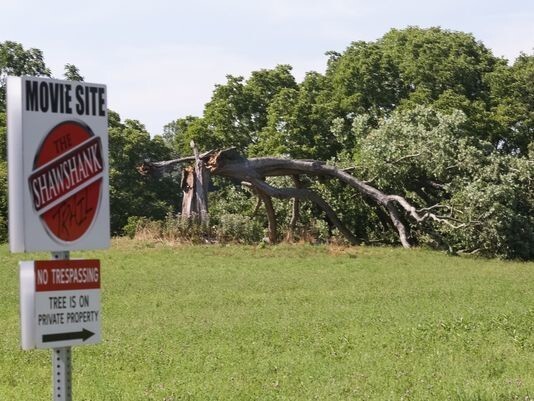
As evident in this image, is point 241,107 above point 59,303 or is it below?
above

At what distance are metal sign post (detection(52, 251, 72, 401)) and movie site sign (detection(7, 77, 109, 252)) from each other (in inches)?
3.7

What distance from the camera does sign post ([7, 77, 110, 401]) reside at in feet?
17.2

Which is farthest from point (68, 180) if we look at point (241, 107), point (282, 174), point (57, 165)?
point (241, 107)

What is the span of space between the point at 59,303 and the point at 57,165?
911 millimetres

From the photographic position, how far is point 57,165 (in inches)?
214

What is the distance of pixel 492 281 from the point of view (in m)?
20.8

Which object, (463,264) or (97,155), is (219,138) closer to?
(463,264)

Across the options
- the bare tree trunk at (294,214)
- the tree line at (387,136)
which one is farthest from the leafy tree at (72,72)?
the bare tree trunk at (294,214)

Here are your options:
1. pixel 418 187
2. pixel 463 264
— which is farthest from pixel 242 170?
pixel 463 264

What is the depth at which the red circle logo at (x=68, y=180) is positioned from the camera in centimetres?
535

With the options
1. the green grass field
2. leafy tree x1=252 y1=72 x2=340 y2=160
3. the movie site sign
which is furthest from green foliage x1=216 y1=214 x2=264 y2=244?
the movie site sign

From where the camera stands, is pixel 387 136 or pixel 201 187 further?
pixel 387 136

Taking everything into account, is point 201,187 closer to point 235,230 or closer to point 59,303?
point 235,230

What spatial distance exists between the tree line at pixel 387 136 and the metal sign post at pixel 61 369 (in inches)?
957
